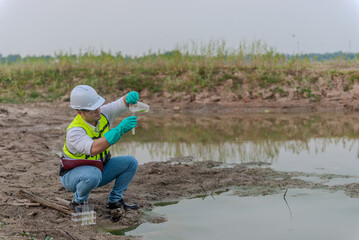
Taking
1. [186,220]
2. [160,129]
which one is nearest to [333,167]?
[186,220]

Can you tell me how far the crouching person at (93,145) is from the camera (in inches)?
167

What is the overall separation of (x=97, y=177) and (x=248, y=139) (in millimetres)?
5523

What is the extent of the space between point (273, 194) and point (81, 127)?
95.2 inches

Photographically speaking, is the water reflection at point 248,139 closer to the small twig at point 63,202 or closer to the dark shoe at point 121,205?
the dark shoe at point 121,205

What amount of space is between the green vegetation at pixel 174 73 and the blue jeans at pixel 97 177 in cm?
1211

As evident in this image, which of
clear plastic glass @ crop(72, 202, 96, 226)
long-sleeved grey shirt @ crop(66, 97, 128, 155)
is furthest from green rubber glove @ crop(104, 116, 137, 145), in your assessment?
clear plastic glass @ crop(72, 202, 96, 226)

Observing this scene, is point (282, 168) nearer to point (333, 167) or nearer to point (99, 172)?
point (333, 167)

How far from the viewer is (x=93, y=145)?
13.9ft

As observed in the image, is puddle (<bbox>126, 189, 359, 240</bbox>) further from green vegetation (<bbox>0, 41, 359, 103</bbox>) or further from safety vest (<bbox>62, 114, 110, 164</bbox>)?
green vegetation (<bbox>0, 41, 359, 103</bbox>)

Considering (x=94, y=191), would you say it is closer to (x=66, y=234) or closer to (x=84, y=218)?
(x=84, y=218)

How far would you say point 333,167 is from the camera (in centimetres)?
677

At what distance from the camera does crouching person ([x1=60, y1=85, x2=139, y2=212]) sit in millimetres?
4250

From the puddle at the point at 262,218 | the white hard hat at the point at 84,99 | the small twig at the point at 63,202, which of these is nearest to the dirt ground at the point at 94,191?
the small twig at the point at 63,202

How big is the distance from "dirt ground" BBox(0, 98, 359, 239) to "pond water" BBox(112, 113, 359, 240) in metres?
0.30
